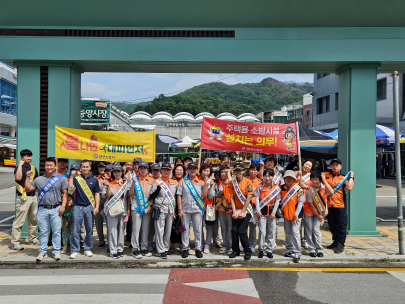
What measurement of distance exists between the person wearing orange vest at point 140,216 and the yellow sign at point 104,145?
1068mm

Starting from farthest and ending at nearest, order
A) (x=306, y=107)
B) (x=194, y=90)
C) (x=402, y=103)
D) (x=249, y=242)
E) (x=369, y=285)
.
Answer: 1. (x=194, y=90)
2. (x=306, y=107)
3. (x=402, y=103)
4. (x=249, y=242)
5. (x=369, y=285)

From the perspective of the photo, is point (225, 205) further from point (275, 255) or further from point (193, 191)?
point (275, 255)

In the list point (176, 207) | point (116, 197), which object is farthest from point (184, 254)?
point (116, 197)

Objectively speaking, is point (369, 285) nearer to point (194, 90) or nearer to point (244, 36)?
point (244, 36)

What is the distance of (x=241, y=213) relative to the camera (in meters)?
6.86

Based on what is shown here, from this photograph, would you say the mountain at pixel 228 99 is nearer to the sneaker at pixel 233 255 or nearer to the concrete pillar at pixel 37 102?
the concrete pillar at pixel 37 102

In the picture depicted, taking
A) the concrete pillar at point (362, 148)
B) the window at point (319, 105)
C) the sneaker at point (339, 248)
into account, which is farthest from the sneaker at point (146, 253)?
the window at point (319, 105)

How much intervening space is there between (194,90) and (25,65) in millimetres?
159663

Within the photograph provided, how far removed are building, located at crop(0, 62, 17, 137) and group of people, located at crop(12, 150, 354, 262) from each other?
39.4m

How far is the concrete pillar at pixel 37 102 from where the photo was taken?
8.62 meters

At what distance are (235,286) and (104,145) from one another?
13.8ft

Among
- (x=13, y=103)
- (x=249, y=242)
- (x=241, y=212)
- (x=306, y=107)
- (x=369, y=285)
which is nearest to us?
(x=369, y=285)

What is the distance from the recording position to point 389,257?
6.96 meters

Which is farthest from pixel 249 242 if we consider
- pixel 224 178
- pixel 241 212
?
pixel 224 178
